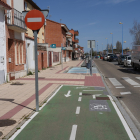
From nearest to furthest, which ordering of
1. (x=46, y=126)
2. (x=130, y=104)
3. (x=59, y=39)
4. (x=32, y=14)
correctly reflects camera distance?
(x=46, y=126) → (x=32, y=14) → (x=130, y=104) → (x=59, y=39)

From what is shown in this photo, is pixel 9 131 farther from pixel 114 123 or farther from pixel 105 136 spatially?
pixel 114 123

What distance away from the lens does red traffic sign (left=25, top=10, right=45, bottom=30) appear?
6059 millimetres

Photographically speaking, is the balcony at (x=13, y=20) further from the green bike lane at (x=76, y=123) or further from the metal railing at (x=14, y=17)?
Result: the green bike lane at (x=76, y=123)

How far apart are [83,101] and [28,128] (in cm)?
329

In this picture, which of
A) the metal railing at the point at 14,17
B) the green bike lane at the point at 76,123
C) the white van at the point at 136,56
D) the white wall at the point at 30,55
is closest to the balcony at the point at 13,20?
the metal railing at the point at 14,17

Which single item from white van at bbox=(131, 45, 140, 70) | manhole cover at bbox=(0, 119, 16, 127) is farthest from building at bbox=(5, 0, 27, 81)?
white van at bbox=(131, 45, 140, 70)

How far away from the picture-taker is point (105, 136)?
14.7 feet

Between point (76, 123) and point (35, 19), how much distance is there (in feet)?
10.4

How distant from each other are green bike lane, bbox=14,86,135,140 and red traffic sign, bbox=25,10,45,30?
8.55ft

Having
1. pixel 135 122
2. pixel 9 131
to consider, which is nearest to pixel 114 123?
pixel 135 122

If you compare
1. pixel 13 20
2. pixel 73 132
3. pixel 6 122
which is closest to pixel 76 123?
pixel 73 132

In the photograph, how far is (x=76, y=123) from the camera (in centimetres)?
536

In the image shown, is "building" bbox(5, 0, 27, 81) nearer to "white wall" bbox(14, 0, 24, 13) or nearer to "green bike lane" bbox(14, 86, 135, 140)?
"white wall" bbox(14, 0, 24, 13)

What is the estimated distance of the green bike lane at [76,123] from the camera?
178 inches
